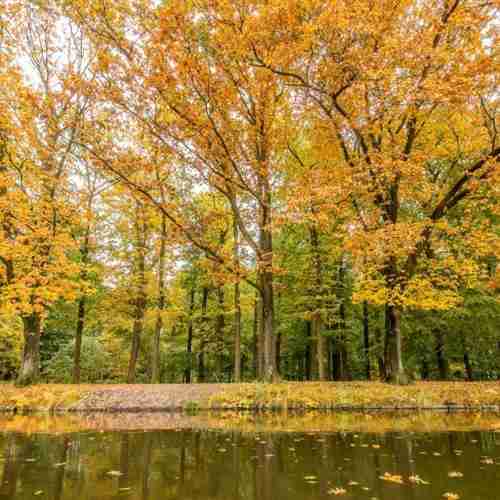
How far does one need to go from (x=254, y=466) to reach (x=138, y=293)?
16.9 metres

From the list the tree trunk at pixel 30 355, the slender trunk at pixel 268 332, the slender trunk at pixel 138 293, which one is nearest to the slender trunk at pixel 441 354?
the slender trunk at pixel 268 332

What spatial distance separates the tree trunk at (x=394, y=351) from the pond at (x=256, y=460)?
4.74 meters

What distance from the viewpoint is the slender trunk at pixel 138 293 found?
20.5 m

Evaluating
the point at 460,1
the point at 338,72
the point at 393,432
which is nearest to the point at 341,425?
the point at 393,432

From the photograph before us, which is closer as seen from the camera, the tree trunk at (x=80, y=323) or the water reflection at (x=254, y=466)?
the water reflection at (x=254, y=466)

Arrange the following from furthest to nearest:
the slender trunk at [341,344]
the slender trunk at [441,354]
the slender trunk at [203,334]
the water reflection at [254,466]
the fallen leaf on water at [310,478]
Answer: the slender trunk at [203,334] < the slender trunk at [341,344] < the slender trunk at [441,354] < the fallen leaf on water at [310,478] < the water reflection at [254,466]

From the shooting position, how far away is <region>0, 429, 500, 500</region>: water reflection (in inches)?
174

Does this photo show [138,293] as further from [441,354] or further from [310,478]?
[310,478]

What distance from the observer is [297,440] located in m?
A: 7.28

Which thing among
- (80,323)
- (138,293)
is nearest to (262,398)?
(138,293)

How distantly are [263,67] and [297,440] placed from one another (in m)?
10.4

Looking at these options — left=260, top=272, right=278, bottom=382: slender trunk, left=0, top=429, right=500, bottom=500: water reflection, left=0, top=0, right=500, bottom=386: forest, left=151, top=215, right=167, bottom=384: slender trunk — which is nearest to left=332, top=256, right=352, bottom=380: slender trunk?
left=0, top=0, right=500, bottom=386: forest

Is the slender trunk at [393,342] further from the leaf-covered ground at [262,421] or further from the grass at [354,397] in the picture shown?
the leaf-covered ground at [262,421]

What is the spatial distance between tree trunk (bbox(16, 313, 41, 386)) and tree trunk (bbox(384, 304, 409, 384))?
44.8ft
